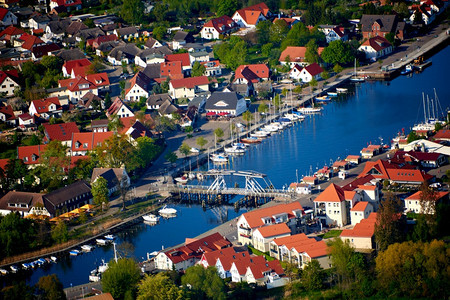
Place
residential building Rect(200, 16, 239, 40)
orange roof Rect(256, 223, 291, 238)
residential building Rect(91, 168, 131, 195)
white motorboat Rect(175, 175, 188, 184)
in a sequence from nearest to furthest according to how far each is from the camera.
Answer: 1. orange roof Rect(256, 223, 291, 238)
2. residential building Rect(91, 168, 131, 195)
3. white motorboat Rect(175, 175, 188, 184)
4. residential building Rect(200, 16, 239, 40)

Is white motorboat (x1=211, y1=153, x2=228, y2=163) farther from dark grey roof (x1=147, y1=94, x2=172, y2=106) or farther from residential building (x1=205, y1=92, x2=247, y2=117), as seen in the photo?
dark grey roof (x1=147, y1=94, x2=172, y2=106)

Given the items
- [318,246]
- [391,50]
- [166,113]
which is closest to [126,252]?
[318,246]

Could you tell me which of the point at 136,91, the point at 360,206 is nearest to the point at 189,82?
the point at 136,91

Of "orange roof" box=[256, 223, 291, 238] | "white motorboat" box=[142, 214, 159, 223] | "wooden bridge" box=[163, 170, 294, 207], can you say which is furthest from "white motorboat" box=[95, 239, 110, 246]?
"orange roof" box=[256, 223, 291, 238]

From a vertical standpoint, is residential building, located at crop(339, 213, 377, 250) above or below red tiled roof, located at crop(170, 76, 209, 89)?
below

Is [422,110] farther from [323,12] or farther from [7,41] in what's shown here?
[7,41]

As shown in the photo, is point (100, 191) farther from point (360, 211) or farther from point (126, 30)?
point (126, 30)
